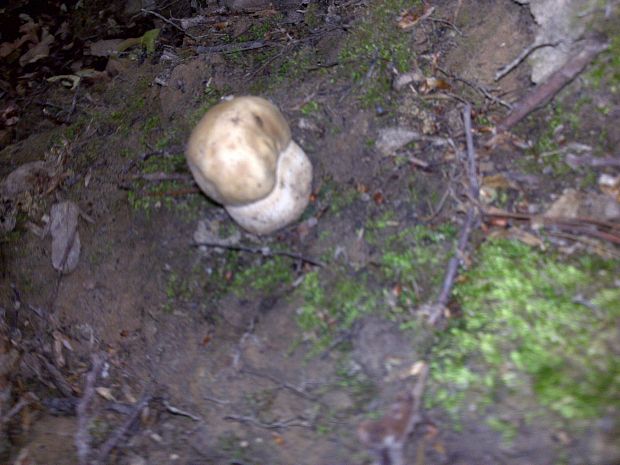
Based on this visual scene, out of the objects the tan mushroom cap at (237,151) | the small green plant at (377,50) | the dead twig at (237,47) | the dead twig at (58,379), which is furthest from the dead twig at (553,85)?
the dead twig at (58,379)

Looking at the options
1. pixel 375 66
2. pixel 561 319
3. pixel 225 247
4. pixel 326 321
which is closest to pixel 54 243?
pixel 225 247

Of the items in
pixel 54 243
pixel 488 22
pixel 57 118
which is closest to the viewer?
pixel 488 22

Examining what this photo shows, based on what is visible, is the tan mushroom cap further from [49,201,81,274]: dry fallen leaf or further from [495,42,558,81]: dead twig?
[495,42,558,81]: dead twig

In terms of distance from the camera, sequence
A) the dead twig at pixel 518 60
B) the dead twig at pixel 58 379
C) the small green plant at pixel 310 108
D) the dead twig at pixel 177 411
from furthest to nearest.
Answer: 1. the small green plant at pixel 310 108
2. the dead twig at pixel 58 379
3. the dead twig at pixel 518 60
4. the dead twig at pixel 177 411

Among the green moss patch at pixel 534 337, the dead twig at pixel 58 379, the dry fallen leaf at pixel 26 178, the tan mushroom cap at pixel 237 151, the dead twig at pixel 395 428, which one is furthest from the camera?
the dry fallen leaf at pixel 26 178

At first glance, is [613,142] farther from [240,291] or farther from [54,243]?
[54,243]

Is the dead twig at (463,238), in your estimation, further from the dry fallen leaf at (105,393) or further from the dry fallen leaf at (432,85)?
the dry fallen leaf at (105,393)
